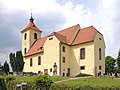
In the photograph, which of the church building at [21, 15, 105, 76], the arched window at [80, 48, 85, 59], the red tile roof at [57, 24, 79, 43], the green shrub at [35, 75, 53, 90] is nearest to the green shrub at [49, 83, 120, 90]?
the green shrub at [35, 75, 53, 90]

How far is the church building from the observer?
4984 centimetres

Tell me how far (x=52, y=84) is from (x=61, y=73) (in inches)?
806

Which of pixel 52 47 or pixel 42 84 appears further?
pixel 52 47

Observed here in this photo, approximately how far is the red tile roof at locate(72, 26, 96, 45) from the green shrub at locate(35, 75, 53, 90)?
65.0ft

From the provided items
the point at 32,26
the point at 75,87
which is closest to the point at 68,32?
the point at 32,26

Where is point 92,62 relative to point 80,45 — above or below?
below

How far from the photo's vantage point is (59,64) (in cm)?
5141

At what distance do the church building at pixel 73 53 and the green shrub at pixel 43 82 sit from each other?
60.5ft

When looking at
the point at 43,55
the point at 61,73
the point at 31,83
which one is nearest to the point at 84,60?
the point at 61,73

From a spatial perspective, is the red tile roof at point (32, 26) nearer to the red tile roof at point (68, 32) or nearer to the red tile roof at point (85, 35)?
the red tile roof at point (68, 32)

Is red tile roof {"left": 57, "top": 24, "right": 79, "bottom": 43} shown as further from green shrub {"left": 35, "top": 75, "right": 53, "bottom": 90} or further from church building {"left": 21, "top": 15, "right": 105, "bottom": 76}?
green shrub {"left": 35, "top": 75, "right": 53, "bottom": 90}

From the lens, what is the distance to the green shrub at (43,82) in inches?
1241

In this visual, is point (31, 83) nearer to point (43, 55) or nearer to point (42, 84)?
point (42, 84)

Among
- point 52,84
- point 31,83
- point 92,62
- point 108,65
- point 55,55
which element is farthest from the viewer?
point 108,65
